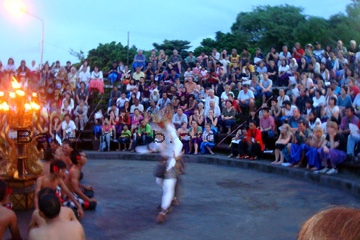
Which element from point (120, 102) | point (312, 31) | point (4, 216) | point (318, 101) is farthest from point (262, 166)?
point (312, 31)

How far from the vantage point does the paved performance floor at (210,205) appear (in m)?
6.53

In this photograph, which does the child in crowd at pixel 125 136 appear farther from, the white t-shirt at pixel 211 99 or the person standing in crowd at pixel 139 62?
the person standing in crowd at pixel 139 62

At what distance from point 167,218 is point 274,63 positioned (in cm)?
1256

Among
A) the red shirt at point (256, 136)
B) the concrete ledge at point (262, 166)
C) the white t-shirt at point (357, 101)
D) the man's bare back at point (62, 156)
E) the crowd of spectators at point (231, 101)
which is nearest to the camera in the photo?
the man's bare back at point (62, 156)

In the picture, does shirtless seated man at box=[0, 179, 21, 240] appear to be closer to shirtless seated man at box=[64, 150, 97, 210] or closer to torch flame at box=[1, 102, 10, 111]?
shirtless seated man at box=[64, 150, 97, 210]

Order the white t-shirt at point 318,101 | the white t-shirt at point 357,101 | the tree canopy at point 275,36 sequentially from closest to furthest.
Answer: the white t-shirt at point 357,101 → the white t-shirt at point 318,101 → the tree canopy at point 275,36

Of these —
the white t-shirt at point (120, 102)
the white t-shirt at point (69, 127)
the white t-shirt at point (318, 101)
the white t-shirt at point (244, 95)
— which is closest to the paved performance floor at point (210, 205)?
the white t-shirt at point (318, 101)

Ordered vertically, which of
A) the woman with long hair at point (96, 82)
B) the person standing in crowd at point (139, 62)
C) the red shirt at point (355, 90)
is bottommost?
the red shirt at point (355, 90)

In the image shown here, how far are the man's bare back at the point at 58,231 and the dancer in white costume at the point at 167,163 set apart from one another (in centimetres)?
346

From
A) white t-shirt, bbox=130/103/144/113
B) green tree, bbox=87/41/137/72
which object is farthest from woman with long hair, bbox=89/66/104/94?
green tree, bbox=87/41/137/72

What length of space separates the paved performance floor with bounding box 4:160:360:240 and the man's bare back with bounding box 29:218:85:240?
269 cm

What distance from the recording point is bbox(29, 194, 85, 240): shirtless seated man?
11.3 feet

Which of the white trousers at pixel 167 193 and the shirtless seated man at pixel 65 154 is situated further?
the shirtless seated man at pixel 65 154

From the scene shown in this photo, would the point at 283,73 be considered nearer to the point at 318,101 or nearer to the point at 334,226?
the point at 318,101
